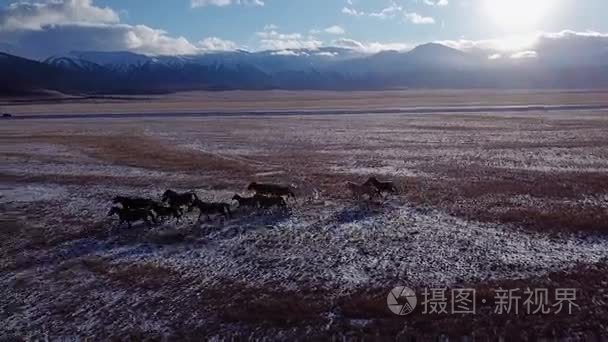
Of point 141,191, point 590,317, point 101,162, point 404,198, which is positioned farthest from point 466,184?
point 101,162

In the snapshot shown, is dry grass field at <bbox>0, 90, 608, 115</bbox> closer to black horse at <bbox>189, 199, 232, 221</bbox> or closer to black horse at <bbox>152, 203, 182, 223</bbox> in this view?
black horse at <bbox>152, 203, 182, 223</bbox>

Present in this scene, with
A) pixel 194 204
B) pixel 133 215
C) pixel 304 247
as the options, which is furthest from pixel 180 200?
pixel 304 247

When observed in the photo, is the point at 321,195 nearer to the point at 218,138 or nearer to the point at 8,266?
the point at 8,266

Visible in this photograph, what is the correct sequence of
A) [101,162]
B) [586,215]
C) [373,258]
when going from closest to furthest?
[373,258] → [586,215] → [101,162]

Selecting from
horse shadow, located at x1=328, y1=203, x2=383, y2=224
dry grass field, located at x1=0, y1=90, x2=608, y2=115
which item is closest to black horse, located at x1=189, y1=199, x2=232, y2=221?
horse shadow, located at x1=328, y1=203, x2=383, y2=224

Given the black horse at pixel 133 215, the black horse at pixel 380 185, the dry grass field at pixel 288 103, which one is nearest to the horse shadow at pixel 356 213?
the black horse at pixel 380 185
